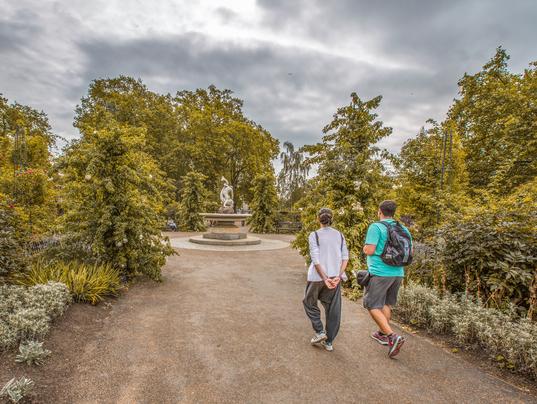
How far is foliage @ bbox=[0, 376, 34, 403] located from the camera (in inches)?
84.9

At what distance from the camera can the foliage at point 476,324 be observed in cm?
295

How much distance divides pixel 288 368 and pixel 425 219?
9.16 m

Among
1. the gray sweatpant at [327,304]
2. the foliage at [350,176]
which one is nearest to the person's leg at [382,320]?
the gray sweatpant at [327,304]

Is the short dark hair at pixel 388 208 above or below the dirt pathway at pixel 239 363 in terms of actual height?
above

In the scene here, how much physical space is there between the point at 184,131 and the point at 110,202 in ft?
68.6

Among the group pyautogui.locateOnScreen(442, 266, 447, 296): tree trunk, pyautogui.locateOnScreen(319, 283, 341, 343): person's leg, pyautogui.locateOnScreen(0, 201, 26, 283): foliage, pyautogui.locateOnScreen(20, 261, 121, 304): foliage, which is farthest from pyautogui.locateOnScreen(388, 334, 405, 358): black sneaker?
pyautogui.locateOnScreen(0, 201, 26, 283): foliage

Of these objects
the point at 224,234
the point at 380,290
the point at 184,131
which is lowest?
the point at 224,234

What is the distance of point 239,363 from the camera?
3070 millimetres

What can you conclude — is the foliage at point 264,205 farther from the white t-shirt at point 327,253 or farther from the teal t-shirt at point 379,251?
the teal t-shirt at point 379,251

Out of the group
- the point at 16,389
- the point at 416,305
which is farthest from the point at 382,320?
the point at 16,389

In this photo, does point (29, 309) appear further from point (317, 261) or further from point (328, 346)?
point (328, 346)

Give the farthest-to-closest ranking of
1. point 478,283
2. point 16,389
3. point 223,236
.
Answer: point 223,236
point 478,283
point 16,389

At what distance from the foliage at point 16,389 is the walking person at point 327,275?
278 centimetres

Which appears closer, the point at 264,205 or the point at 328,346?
the point at 328,346
